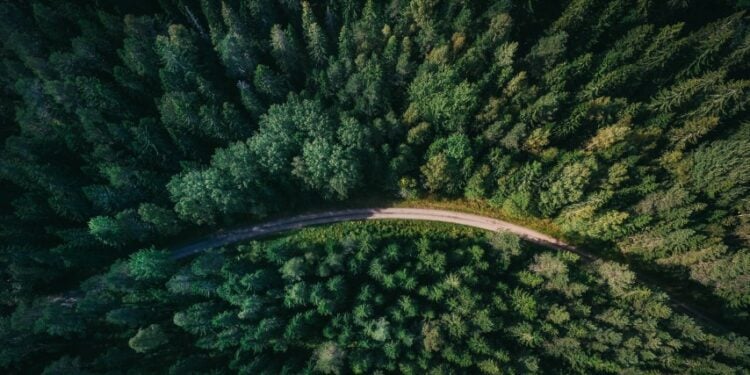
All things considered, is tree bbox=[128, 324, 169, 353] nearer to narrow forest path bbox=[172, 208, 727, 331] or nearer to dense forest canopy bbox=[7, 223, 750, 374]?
dense forest canopy bbox=[7, 223, 750, 374]

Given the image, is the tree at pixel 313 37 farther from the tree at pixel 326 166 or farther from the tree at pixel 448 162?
the tree at pixel 448 162

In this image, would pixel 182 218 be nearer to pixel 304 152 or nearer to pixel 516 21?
pixel 304 152

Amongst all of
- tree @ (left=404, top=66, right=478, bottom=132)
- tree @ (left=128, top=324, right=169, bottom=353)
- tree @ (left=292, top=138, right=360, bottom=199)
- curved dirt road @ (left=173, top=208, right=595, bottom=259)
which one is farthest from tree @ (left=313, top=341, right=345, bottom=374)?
tree @ (left=404, top=66, right=478, bottom=132)

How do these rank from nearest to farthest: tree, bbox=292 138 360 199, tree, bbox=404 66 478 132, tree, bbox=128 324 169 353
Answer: tree, bbox=128 324 169 353 < tree, bbox=292 138 360 199 < tree, bbox=404 66 478 132

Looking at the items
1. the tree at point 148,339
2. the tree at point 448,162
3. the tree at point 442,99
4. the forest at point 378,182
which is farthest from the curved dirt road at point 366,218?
the tree at point 442,99

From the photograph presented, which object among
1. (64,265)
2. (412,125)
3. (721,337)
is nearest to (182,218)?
(64,265)

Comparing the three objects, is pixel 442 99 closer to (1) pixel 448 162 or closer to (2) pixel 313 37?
(1) pixel 448 162
